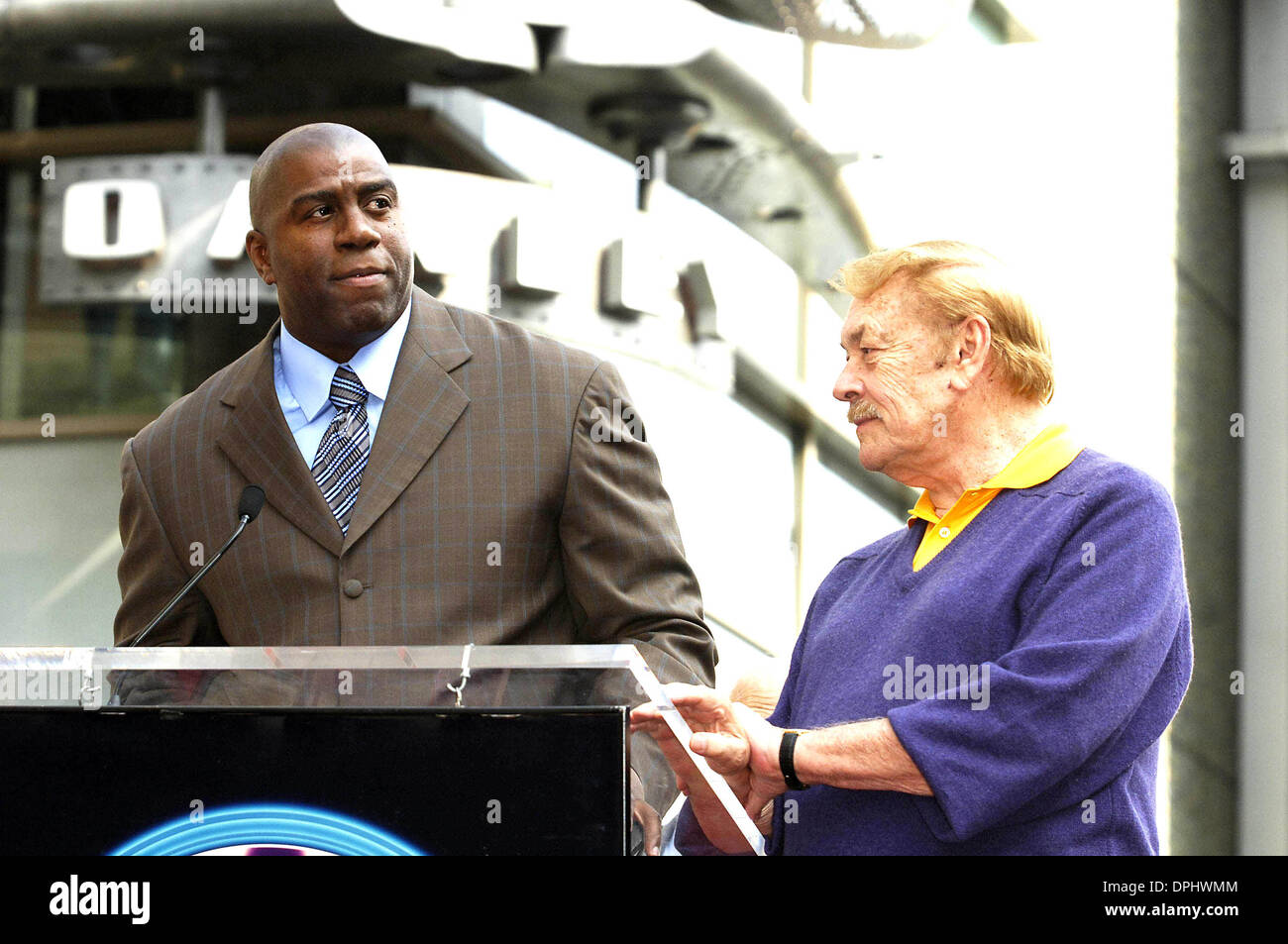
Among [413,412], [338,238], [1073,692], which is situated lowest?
[1073,692]

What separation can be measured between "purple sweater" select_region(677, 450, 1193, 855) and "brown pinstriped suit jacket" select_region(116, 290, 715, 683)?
0.32 meters

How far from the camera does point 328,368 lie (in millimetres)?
2740

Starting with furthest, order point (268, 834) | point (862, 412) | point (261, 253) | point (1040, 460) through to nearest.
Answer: point (261, 253) → point (862, 412) → point (1040, 460) → point (268, 834)

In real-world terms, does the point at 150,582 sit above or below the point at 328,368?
below

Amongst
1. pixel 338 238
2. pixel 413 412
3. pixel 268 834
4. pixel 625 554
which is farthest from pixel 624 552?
pixel 268 834

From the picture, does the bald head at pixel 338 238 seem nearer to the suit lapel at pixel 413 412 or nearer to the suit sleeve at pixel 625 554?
the suit lapel at pixel 413 412

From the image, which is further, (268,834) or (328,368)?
(328,368)

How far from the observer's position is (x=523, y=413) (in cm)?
271

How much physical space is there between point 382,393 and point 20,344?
5.16 m

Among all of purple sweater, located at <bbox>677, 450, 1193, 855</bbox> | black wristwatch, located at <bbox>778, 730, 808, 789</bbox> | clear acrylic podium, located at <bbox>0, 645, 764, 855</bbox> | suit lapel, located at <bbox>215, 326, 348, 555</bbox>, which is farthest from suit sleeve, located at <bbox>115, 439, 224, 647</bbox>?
black wristwatch, located at <bbox>778, 730, 808, 789</bbox>

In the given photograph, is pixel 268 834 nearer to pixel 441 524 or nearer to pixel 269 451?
pixel 441 524

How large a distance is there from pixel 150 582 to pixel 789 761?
121 cm

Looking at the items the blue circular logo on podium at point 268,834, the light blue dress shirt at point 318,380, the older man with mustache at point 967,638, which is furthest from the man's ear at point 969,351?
the blue circular logo on podium at point 268,834
